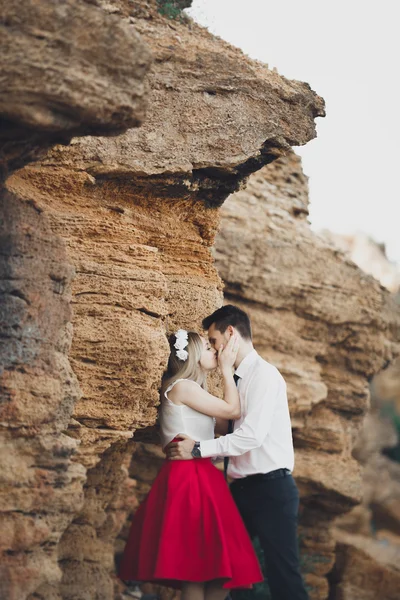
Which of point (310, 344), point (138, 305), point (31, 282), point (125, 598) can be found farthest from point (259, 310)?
point (31, 282)

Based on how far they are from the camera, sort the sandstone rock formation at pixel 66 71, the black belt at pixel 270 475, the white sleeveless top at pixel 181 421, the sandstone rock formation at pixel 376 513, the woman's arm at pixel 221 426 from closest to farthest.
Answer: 1. the sandstone rock formation at pixel 66 71
2. the white sleeveless top at pixel 181 421
3. the black belt at pixel 270 475
4. the woman's arm at pixel 221 426
5. the sandstone rock formation at pixel 376 513

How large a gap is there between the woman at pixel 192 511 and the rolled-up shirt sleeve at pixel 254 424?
0.45ft

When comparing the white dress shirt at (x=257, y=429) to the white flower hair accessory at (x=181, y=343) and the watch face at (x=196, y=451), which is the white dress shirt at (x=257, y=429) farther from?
the white flower hair accessory at (x=181, y=343)

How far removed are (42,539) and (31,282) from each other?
1.54m

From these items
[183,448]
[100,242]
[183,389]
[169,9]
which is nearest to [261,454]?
[183,448]

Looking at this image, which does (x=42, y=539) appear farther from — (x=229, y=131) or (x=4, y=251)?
(x=229, y=131)

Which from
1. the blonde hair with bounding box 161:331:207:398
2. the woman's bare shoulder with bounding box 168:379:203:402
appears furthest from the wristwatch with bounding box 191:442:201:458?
the blonde hair with bounding box 161:331:207:398

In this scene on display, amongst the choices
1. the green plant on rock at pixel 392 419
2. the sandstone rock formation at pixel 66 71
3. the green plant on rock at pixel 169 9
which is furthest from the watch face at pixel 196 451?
the green plant on rock at pixel 392 419

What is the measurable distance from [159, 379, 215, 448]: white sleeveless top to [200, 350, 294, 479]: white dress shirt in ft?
0.50

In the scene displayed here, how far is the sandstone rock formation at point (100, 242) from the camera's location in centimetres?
420

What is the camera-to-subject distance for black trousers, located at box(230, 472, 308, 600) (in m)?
5.95

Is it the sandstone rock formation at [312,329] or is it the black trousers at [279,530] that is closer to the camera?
the black trousers at [279,530]

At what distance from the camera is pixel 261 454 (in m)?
6.07

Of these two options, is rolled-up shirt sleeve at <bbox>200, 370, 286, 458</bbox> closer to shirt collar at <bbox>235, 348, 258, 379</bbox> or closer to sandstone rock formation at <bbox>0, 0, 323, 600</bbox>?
shirt collar at <bbox>235, 348, 258, 379</bbox>
